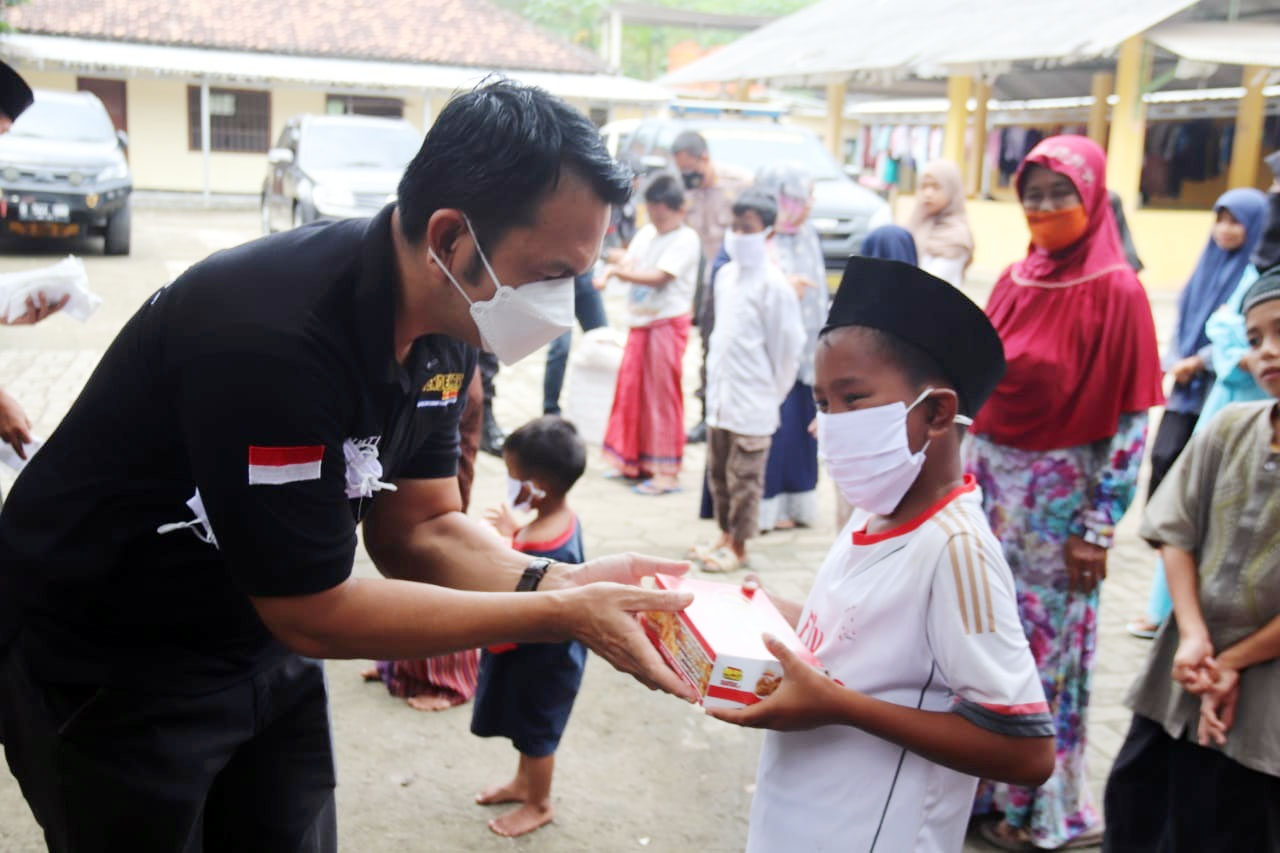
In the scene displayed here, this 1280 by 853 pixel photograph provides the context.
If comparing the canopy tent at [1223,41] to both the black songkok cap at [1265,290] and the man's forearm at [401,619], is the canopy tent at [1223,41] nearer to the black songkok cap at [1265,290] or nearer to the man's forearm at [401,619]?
the black songkok cap at [1265,290]

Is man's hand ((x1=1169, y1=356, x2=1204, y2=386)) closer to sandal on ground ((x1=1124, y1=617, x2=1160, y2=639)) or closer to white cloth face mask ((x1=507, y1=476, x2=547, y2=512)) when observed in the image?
sandal on ground ((x1=1124, y1=617, x2=1160, y2=639))

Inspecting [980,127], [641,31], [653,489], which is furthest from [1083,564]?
[641,31]

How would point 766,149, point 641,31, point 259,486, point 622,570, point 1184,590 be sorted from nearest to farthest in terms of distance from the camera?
point 259,486, point 622,570, point 1184,590, point 766,149, point 641,31

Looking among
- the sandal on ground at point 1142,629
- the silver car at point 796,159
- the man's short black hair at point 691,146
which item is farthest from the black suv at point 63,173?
the sandal on ground at point 1142,629

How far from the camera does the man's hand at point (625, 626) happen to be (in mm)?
1833

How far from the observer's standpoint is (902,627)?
6.11 ft

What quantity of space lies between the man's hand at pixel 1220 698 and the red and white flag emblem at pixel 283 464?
1.91 metres

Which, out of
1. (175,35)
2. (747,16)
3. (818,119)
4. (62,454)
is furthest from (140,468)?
(747,16)

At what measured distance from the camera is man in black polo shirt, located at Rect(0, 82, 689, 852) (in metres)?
1.62

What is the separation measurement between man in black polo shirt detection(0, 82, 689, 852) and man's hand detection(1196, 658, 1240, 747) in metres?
1.31

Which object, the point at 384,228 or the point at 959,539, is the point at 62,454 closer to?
the point at 384,228

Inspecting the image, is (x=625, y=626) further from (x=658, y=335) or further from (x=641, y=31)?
(x=641, y=31)

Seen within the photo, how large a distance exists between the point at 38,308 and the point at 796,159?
10.5 m

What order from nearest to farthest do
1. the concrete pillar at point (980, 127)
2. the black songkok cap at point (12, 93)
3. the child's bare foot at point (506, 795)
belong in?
the black songkok cap at point (12, 93)
the child's bare foot at point (506, 795)
the concrete pillar at point (980, 127)
